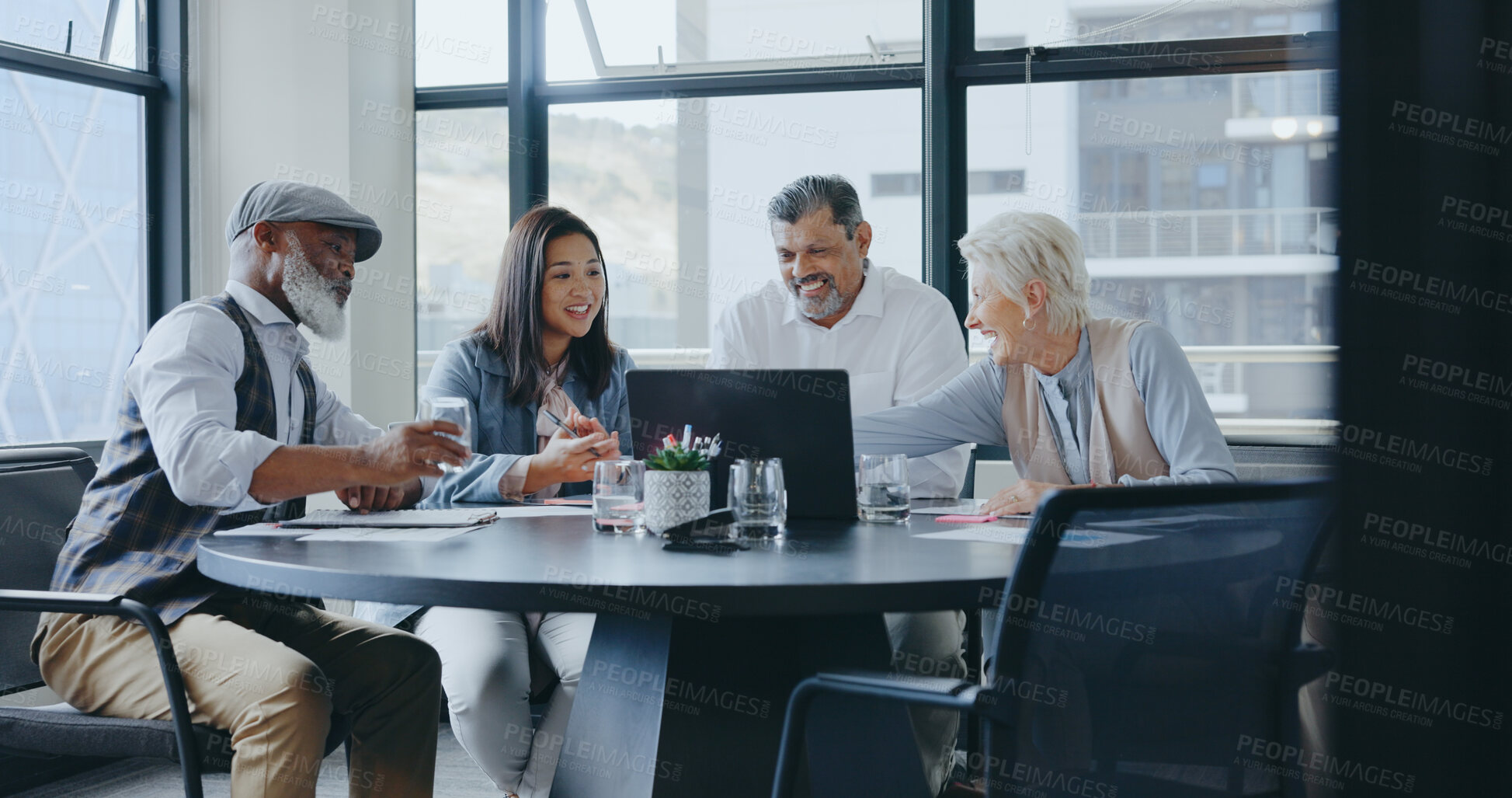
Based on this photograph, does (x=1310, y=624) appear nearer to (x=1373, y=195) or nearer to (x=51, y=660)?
(x=1373, y=195)

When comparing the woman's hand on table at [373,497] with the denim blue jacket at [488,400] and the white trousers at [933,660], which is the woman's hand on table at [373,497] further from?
the white trousers at [933,660]

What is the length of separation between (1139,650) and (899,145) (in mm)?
2926

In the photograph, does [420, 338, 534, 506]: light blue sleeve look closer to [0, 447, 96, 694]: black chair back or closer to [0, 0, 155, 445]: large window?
[0, 447, 96, 694]: black chair back

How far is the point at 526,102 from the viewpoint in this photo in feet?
13.0

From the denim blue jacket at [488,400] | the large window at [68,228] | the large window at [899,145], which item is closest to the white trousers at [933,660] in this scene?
the denim blue jacket at [488,400]

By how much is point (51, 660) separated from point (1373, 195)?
199 cm

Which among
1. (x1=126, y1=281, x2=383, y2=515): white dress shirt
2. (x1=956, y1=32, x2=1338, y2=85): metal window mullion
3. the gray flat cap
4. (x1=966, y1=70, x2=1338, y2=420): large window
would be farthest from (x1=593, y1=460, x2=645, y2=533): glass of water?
(x1=956, y1=32, x2=1338, y2=85): metal window mullion

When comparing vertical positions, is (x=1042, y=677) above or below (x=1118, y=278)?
below

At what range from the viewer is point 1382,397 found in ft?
0.93

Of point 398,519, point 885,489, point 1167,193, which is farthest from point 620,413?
point 1167,193

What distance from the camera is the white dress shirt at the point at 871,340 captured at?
2.80 m

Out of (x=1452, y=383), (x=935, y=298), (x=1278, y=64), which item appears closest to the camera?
(x=1452, y=383)

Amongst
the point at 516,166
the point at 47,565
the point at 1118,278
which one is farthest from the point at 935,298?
the point at 47,565

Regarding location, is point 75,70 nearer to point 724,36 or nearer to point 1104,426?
point 724,36
